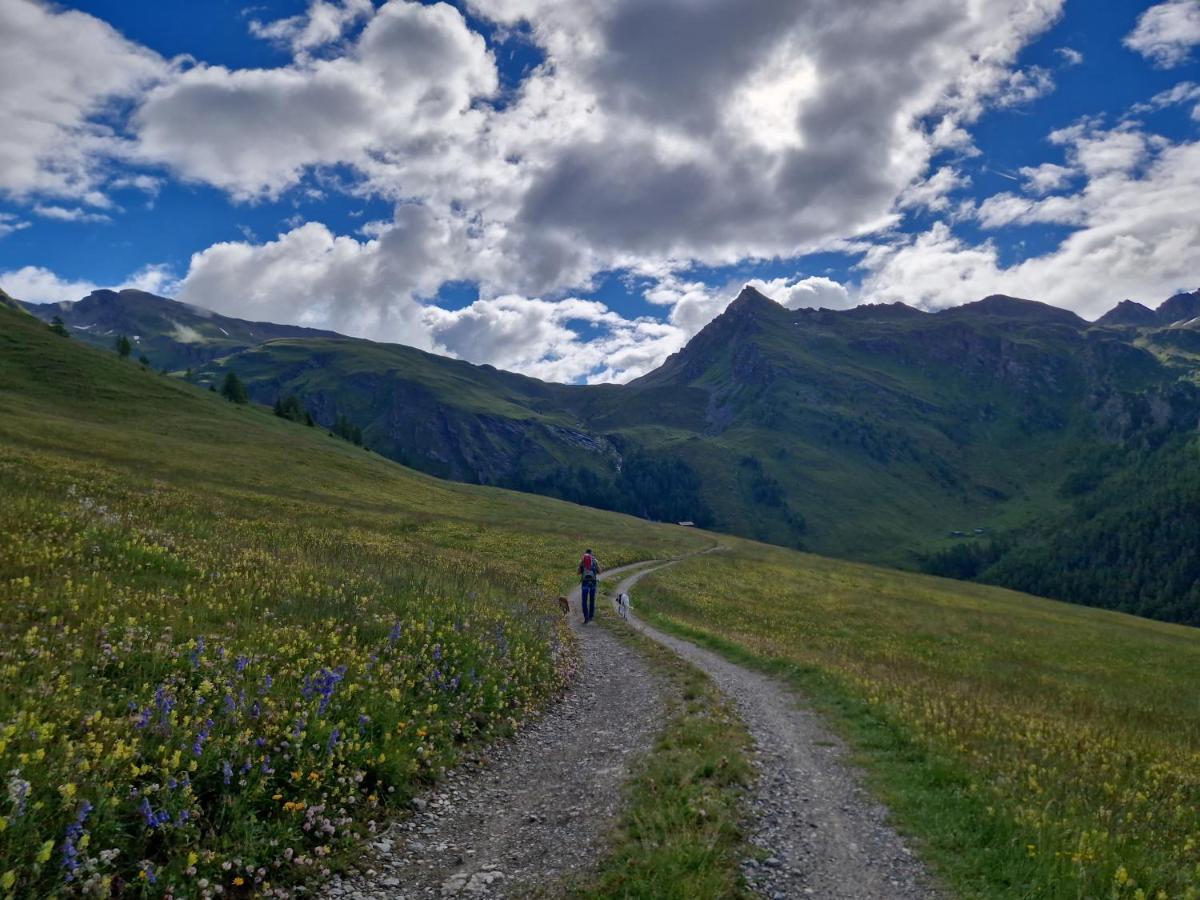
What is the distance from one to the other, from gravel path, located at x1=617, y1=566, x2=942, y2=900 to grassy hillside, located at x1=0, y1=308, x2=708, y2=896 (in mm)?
5006

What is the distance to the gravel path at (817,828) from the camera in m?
7.82

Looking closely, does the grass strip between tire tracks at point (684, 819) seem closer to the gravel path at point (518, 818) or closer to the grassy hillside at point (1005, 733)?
the gravel path at point (518, 818)

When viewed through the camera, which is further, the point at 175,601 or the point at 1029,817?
the point at 175,601

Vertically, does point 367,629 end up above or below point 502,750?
above

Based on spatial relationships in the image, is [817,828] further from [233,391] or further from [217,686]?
[233,391]

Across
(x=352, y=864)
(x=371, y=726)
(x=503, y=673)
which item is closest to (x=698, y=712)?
(x=503, y=673)

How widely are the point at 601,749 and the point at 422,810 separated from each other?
4.17m

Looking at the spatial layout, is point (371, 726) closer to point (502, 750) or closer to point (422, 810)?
point (422, 810)

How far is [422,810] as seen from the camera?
9094 mm

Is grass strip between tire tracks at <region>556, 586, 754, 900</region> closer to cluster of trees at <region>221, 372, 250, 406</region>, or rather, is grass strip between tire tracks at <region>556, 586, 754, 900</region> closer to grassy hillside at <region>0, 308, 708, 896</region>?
grassy hillside at <region>0, 308, 708, 896</region>

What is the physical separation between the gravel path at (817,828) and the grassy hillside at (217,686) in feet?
16.4

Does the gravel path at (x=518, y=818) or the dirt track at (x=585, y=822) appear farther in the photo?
the dirt track at (x=585, y=822)

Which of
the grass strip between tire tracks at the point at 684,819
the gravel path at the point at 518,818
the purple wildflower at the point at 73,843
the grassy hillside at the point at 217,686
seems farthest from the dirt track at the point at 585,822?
the purple wildflower at the point at 73,843

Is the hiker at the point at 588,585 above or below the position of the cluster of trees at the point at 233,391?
below
